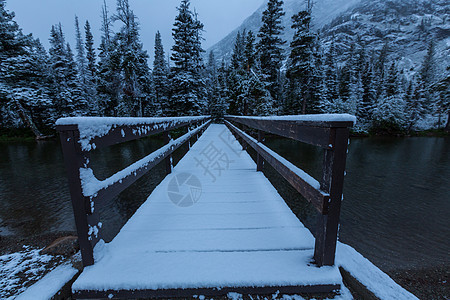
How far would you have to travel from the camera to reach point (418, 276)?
3293 millimetres

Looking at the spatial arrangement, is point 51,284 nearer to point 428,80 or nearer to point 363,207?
point 363,207

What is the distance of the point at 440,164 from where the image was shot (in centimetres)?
1162

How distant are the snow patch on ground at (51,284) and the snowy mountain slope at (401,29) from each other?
9101cm

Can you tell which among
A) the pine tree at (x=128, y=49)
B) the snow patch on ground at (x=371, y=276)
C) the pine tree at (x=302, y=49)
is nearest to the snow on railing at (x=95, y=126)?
the snow patch on ground at (x=371, y=276)

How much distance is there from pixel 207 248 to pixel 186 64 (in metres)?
22.6

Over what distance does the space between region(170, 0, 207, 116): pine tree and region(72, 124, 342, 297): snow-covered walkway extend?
19.3 meters

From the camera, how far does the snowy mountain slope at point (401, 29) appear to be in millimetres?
85606

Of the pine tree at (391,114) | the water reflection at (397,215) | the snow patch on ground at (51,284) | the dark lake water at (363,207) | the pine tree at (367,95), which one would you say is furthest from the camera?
the pine tree at (367,95)

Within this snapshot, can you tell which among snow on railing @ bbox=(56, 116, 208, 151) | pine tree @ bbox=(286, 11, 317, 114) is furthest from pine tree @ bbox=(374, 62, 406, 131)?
snow on railing @ bbox=(56, 116, 208, 151)

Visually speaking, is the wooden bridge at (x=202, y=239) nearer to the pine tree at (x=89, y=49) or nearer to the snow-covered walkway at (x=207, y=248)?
the snow-covered walkway at (x=207, y=248)

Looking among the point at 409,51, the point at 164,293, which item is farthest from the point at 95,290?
the point at 409,51

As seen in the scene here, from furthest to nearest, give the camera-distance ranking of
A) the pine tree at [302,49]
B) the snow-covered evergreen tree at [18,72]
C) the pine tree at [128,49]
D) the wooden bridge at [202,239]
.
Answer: the pine tree at [302,49] < the snow-covered evergreen tree at [18,72] < the pine tree at [128,49] < the wooden bridge at [202,239]

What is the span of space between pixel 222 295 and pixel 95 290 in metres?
0.90

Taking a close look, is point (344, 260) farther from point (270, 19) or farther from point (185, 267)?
point (270, 19)
